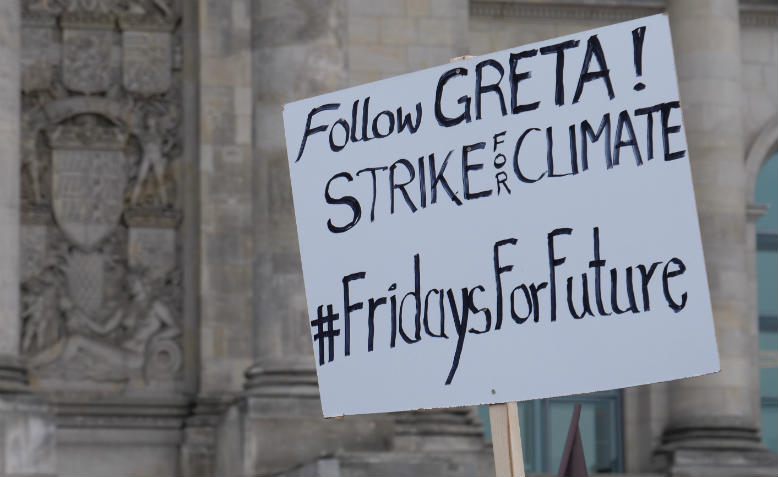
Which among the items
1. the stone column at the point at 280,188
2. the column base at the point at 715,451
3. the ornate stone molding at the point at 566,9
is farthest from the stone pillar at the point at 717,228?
the stone column at the point at 280,188

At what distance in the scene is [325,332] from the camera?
30.5 feet

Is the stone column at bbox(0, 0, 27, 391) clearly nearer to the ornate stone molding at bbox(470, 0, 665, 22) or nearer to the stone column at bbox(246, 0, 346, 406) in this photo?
the stone column at bbox(246, 0, 346, 406)

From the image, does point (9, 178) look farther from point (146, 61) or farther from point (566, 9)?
point (566, 9)

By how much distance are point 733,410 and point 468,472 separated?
168 inches

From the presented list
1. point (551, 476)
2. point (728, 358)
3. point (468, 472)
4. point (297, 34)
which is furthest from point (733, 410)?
point (297, 34)

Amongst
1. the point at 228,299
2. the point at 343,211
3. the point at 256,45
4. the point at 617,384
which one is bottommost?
the point at 617,384

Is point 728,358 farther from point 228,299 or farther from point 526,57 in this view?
point 526,57

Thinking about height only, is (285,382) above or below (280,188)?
below

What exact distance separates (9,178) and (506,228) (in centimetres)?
1155

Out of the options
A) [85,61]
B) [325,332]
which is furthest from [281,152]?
[325,332]

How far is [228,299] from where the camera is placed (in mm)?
21750

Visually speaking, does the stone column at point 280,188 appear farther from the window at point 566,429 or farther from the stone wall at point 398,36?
the window at point 566,429

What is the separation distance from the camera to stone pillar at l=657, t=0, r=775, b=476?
21.4 meters

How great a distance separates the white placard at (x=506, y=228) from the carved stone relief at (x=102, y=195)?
12.6 meters
